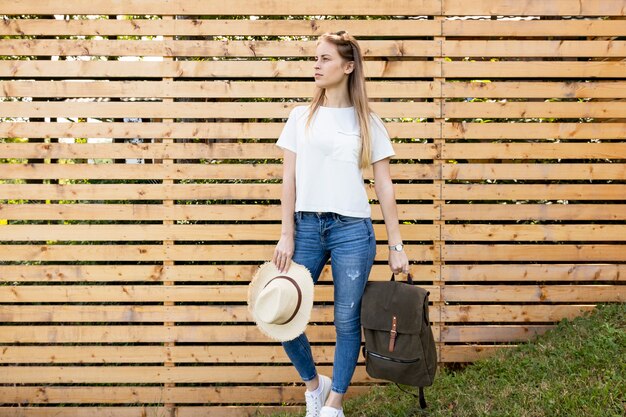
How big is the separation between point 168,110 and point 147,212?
2.49ft

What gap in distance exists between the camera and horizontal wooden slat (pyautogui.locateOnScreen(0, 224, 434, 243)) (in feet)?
13.9

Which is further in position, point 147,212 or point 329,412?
point 147,212

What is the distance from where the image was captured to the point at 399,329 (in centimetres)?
313

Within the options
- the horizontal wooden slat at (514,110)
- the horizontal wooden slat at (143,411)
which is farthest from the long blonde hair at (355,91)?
the horizontal wooden slat at (143,411)

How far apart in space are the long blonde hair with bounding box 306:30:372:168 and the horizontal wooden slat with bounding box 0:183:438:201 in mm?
1131

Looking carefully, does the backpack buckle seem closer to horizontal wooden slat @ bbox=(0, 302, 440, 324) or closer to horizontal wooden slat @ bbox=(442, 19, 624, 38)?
horizontal wooden slat @ bbox=(0, 302, 440, 324)

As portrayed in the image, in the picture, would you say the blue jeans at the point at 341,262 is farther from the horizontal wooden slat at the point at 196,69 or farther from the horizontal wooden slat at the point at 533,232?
the horizontal wooden slat at the point at 196,69

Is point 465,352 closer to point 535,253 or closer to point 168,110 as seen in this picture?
point 535,253

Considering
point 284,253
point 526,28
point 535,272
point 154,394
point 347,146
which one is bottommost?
point 154,394

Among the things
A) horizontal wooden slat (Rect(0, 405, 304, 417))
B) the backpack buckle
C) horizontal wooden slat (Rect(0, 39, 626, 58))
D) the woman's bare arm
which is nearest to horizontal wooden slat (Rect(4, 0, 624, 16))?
horizontal wooden slat (Rect(0, 39, 626, 58))

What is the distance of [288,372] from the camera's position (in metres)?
4.32

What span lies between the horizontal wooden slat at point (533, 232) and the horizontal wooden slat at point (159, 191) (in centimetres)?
34

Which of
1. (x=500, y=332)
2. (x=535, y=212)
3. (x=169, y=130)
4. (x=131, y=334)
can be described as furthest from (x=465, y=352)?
(x=169, y=130)

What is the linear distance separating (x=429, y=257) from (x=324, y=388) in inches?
54.4
